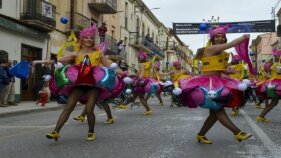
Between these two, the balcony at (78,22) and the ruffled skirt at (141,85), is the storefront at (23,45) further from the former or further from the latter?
the ruffled skirt at (141,85)

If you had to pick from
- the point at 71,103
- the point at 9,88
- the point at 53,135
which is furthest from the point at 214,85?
the point at 9,88

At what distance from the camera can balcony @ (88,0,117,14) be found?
3562 cm

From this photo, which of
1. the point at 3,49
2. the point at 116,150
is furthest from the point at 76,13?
the point at 116,150

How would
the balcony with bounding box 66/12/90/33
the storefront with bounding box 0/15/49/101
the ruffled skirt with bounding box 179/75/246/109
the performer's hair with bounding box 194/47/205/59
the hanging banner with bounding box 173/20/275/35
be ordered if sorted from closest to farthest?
the ruffled skirt with bounding box 179/75/246/109
the performer's hair with bounding box 194/47/205/59
the storefront with bounding box 0/15/49/101
the balcony with bounding box 66/12/90/33
the hanging banner with bounding box 173/20/275/35

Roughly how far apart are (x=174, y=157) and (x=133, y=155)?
0.55 metres

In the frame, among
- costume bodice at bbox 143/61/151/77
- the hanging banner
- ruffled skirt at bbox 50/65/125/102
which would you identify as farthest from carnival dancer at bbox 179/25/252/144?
the hanging banner

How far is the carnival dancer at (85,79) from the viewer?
308 inches

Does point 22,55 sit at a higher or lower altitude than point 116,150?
higher

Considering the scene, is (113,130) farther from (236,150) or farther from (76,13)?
(76,13)

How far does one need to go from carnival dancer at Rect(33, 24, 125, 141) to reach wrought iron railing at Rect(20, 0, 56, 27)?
54.8 feet

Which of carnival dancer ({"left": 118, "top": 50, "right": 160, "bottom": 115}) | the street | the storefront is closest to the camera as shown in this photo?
the street

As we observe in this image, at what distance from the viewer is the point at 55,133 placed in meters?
7.66

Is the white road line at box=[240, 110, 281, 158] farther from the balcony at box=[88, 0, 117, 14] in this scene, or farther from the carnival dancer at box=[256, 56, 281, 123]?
the balcony at box=[88, 0, 117, 14]

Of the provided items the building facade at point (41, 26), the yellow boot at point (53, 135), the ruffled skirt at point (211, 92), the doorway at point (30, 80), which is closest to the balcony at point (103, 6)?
the building facade at point (41, 26)
